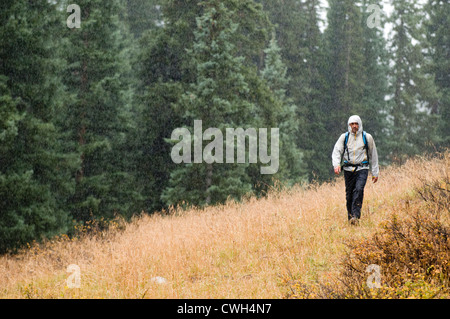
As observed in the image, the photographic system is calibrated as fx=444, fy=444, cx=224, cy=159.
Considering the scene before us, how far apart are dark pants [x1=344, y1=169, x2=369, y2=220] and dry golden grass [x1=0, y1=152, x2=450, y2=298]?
0.26 meters

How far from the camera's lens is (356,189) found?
7695 mm

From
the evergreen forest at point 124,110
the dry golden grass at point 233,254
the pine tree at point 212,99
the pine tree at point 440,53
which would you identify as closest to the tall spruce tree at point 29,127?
the evergreen forest at point 124,110

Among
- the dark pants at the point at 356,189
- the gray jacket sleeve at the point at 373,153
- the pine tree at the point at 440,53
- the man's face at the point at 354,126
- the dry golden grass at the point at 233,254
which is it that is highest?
the pine tree at the point at 440,53

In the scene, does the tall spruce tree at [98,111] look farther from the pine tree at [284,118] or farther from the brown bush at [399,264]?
the brown bush at [399,264]

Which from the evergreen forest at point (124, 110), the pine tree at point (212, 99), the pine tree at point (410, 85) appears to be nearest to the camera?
the evergreen forest at point (124, 110)

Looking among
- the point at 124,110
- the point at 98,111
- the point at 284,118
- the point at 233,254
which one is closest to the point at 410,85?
the point at 284,118

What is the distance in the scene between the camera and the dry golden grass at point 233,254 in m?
6.32

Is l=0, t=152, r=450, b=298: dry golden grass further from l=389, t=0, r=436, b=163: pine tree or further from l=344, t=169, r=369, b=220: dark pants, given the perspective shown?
l=389, t=0, r=436, b=163: pine tree

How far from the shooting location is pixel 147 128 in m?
21.5

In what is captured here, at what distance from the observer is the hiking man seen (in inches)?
301

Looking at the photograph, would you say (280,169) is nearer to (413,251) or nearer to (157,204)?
(157,204)

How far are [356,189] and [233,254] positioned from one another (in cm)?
241

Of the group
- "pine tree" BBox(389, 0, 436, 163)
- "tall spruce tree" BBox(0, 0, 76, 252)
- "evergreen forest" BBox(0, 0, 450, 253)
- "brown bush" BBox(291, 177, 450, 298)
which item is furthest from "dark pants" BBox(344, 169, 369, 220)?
"pine tree" BBox(389, 0, 436, 163)

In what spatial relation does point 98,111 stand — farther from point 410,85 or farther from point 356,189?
point 410,85
